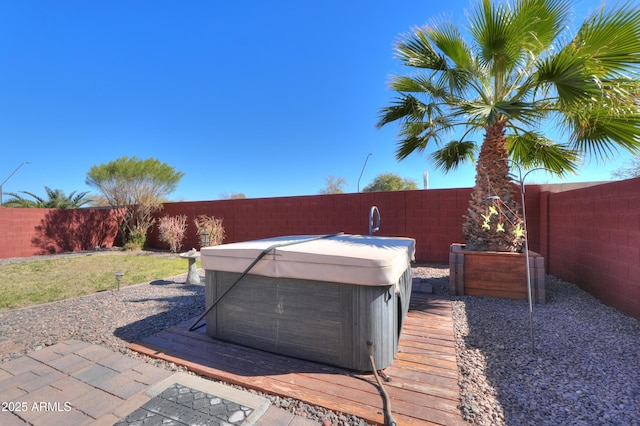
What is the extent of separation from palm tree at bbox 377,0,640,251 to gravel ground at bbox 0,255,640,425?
0.95 meters

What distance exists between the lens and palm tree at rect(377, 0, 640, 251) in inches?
104

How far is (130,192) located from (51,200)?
849cm

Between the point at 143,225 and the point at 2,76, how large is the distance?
5.38 metres

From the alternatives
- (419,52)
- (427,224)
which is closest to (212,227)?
(427,224)

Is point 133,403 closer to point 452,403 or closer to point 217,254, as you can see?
point 217,254

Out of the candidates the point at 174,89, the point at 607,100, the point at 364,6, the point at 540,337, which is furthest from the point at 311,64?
the point at 540,337

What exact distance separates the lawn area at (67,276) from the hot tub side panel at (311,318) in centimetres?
344

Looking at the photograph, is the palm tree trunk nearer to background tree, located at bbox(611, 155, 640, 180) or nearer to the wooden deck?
the wooden deck

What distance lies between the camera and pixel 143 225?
9.68 m

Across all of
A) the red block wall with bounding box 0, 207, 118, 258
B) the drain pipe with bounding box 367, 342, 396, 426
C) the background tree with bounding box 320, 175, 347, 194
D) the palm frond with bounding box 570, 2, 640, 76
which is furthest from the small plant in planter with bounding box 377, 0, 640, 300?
the background tree with bounding box 320, 175, 347, 194

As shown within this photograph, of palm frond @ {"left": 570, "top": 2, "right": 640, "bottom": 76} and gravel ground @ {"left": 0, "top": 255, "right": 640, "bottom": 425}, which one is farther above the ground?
palm frond @ {"left": 570, "top": 2, "right": 640, "bottom": 76}

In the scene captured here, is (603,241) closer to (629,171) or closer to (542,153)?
(542,153)

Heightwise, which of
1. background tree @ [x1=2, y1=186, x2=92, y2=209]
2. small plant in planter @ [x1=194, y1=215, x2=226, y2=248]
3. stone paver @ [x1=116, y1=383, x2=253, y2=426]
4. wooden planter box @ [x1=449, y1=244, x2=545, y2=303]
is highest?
background tree @ [x1=2, y1=186, x2=92, y2=209]

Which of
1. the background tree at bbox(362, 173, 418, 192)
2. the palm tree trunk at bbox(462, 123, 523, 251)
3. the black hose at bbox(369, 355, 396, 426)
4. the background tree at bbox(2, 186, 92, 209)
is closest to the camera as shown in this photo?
the black hose at bbox(369, 355, 396, 426)
